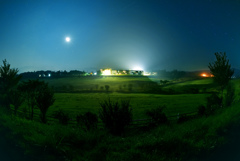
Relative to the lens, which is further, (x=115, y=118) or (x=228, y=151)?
(x=115, y=118)

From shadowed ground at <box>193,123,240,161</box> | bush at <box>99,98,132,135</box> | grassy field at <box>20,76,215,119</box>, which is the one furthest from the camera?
grassy field at <box>20,76,215,119</box>

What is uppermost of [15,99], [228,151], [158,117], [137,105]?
[15,99]

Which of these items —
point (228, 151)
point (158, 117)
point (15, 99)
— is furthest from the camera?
point (15, 99)

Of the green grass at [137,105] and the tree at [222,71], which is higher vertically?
the tree at [222,71]

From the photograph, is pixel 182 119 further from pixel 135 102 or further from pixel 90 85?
pixel 90 85

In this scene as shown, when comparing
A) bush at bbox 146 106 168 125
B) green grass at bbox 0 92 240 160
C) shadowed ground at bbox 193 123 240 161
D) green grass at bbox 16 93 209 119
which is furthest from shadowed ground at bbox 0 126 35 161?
green grass at bbox 16 93 209 119

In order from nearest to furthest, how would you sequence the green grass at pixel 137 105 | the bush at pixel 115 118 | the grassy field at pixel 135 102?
the bush at pixel 115 118 → the green grass at pixel 137 105 → the grassy field at pixel 135 102

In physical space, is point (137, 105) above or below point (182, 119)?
below

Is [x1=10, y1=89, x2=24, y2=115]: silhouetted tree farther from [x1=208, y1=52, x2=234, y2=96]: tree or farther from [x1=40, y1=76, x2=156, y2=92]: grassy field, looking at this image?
[x1=40, y1=76, x2=156, y2=92]: grassy field

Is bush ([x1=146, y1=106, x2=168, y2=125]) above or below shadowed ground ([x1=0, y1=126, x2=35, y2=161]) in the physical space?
below

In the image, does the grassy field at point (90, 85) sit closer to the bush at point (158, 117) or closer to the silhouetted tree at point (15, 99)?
the silhouetted tree at point (15, 99)

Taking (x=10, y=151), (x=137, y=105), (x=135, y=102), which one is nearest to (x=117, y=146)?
(x=10, y=151)

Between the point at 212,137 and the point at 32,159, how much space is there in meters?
5.66

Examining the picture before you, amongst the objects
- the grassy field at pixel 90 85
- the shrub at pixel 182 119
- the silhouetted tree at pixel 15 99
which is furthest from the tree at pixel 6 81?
the grassy field at pixel 90 85
